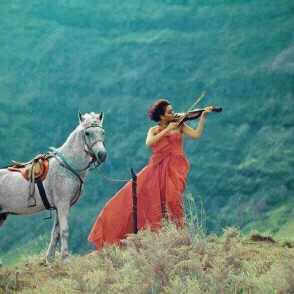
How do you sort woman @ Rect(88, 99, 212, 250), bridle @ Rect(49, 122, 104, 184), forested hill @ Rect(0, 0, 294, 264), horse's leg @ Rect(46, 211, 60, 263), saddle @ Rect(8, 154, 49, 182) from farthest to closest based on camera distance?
1. forested hill @ Rect(0, 0, 294, 264)
2. woman @ Rect(88, 99, 212, 250)
3. horse's leg @ Rect(46, 211, 60, 263)
4. saddle @ Rect(8, 154, 49, 182)
5. bridle @ Rect(49, 122, 104, 184)

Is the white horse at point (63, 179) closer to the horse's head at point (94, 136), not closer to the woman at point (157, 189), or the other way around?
the horse's head at point (94, 136)

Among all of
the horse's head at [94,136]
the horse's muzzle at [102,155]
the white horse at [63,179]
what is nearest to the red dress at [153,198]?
the white horse at [63,179]

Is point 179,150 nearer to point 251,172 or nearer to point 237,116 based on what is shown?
point 251,172

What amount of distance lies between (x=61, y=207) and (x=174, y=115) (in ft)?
6.61

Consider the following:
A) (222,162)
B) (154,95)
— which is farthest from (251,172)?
(154,95)

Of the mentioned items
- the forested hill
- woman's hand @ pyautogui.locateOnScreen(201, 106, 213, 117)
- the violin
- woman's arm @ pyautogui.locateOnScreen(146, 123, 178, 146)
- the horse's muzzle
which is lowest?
the forested hill

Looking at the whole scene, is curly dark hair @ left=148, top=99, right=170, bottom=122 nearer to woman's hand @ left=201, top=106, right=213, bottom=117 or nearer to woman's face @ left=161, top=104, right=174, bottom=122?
woman's face @ left=161, top=104, right=174, bottom=122

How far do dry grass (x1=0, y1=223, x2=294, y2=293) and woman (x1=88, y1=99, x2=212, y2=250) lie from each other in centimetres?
159

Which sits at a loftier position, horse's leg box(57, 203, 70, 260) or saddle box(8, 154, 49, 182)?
saddle box(8, 154, 49, 182)

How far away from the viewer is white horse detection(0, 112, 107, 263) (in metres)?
11.1

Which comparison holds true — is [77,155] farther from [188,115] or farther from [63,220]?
[188,115]

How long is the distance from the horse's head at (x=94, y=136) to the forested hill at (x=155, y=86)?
3041 inches

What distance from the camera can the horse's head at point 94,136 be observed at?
10852mm

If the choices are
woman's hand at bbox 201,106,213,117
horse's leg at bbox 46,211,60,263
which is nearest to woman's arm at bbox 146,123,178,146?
woman's hand at bbox 201,106,213,117
